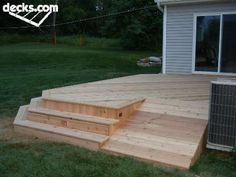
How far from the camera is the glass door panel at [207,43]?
22.8 ft

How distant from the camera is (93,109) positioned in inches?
161

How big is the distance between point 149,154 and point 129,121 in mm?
775

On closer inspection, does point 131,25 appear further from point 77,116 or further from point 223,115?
point 223,115

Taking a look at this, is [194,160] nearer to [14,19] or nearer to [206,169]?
[206,169]

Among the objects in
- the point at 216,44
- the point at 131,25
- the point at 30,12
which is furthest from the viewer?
the point at 30,12

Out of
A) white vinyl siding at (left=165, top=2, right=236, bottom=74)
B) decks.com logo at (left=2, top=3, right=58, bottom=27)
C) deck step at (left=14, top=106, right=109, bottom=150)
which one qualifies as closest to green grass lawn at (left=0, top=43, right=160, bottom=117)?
deck step at (left=14, top=106, right=109, bottom=150)

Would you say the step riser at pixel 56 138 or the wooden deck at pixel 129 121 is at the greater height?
the wooden deck at pixel 129 121

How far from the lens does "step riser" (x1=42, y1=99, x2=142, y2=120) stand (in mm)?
3908

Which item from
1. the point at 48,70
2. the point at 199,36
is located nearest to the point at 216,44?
the point at 199,36

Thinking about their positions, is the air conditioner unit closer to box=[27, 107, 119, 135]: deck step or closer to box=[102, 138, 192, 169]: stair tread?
box=[102, 138, 192, 169]: stair tread

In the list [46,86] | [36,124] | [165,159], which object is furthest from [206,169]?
[46,86]

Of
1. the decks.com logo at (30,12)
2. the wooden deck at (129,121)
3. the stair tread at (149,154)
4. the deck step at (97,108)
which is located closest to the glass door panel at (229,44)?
the wooden deck at (129,121)

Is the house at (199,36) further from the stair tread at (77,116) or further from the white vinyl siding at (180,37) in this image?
the stair tread at (77,116)

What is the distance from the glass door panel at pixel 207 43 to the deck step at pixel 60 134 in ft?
13.7
